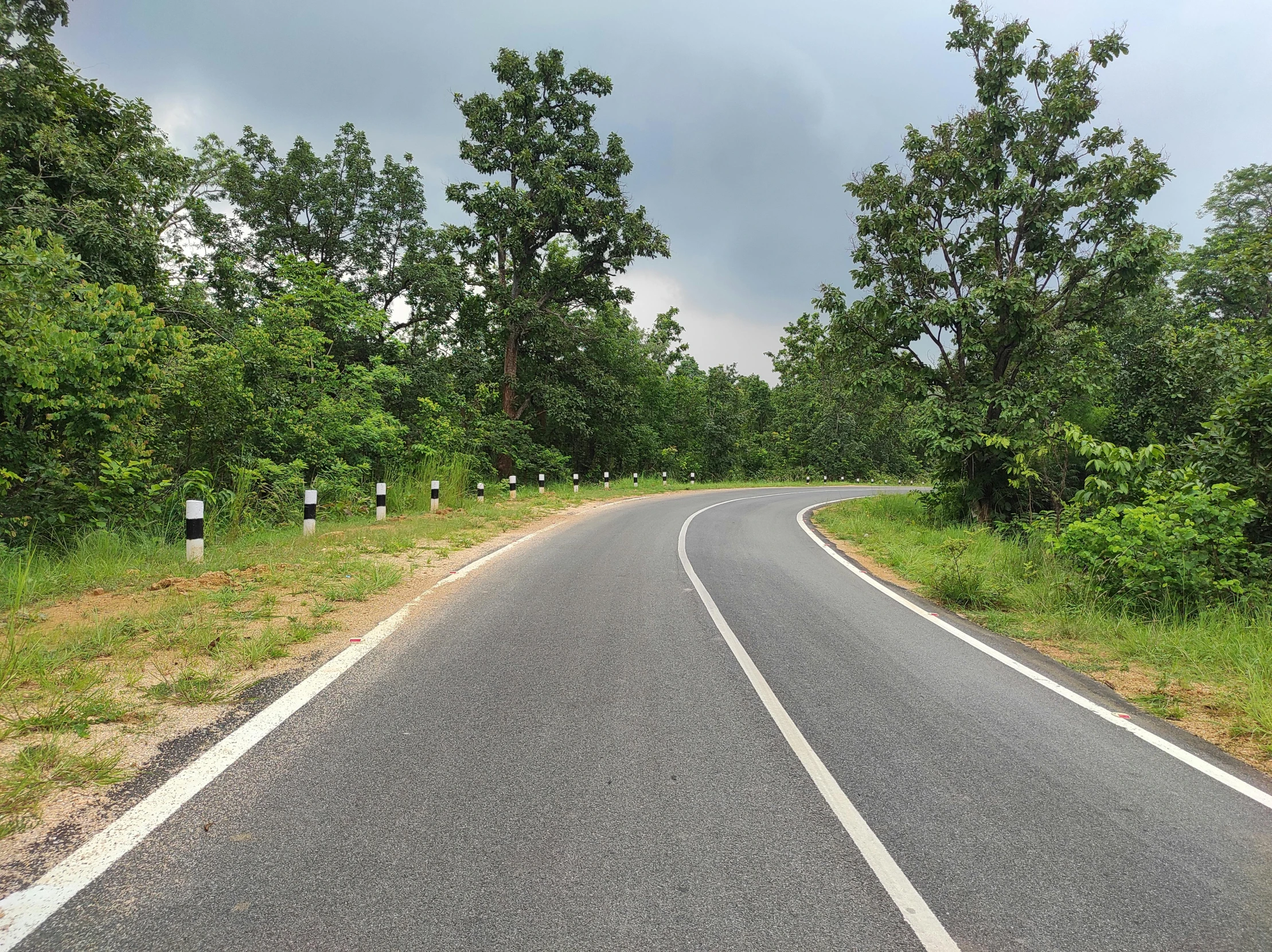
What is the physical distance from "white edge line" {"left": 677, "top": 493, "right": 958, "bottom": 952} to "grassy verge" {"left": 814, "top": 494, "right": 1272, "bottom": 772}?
2.68 meters

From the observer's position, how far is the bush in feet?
21.7

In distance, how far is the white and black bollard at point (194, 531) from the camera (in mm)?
7410

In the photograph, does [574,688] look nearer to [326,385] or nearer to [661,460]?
[326,385]

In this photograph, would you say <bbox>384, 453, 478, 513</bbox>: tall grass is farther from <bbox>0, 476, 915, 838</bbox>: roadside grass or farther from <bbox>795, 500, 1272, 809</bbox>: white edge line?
<bbox>795, 500, 1272, 809</bbox>: white edge line

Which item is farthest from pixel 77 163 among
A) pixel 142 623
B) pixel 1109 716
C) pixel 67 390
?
pixel 1109 716

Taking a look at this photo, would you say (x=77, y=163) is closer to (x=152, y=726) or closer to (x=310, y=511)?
(x=310, y=511)

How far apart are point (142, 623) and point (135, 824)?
10.4 feet

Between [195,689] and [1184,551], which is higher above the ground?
[1184,551]

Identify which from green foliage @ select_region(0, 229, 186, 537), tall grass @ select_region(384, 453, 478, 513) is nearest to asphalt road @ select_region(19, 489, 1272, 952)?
green foliage @ select_region(0, 229, 186, 537)

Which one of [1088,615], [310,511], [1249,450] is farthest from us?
[310,511]

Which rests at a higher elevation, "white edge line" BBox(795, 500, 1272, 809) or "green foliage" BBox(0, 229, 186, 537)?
"green foliage" BBox(0, 229, 186, 537)

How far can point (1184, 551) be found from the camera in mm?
6844

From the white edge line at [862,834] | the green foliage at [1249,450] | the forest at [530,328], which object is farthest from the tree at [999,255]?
the white edge line at [862,834]

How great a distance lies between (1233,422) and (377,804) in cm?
991
